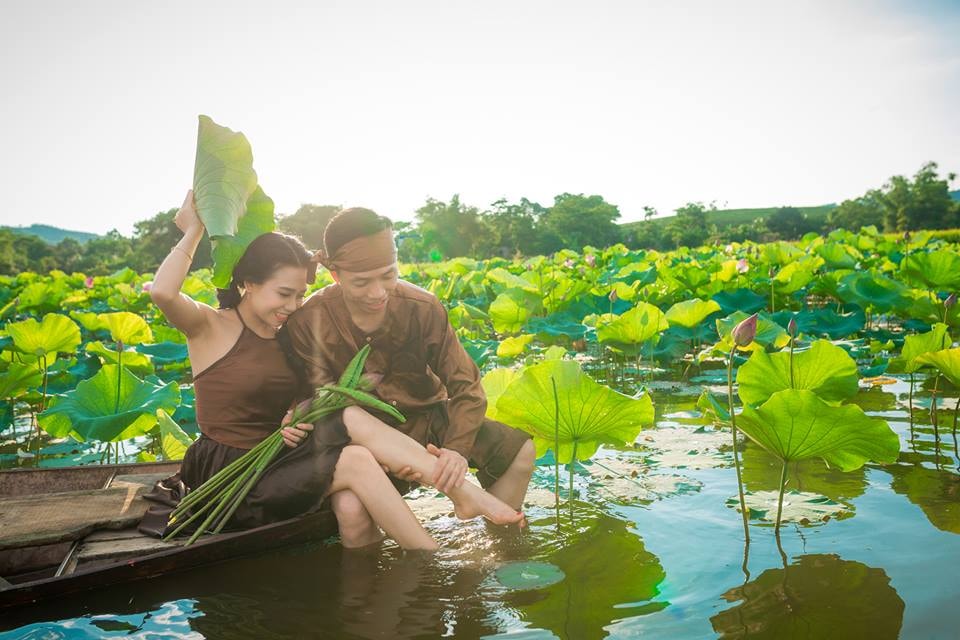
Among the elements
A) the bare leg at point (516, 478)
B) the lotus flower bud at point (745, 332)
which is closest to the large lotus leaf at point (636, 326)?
the bare leg at point (516, 478)

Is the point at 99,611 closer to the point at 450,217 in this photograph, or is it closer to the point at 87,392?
the point at 87,392

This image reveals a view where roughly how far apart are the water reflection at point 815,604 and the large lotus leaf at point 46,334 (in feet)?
11.6

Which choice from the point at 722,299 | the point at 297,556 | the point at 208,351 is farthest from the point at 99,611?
the point at 722,299

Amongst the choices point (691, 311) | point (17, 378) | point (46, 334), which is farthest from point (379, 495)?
point (691, 311)

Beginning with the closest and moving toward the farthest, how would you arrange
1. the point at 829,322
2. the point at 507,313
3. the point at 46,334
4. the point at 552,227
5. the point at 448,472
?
the point at 448,472, the point at 46,334, the point at 829,322, the point at 507,313, the point at 552,227

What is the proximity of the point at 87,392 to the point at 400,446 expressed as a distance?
1558 millimetres

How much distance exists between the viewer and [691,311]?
15.1ft

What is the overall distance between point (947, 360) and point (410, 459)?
1.89 meters

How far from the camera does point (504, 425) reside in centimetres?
271

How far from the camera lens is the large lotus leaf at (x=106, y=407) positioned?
298 centimetres

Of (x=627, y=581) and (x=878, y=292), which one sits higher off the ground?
(x=878, y=292)

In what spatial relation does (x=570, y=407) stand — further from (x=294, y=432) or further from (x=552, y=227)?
(x=552, y=227)

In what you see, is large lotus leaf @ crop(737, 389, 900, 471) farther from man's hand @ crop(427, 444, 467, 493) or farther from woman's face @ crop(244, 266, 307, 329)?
woman's face @ crop(244, 266, 307, 329)

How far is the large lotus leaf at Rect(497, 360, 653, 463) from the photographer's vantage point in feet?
7.64
